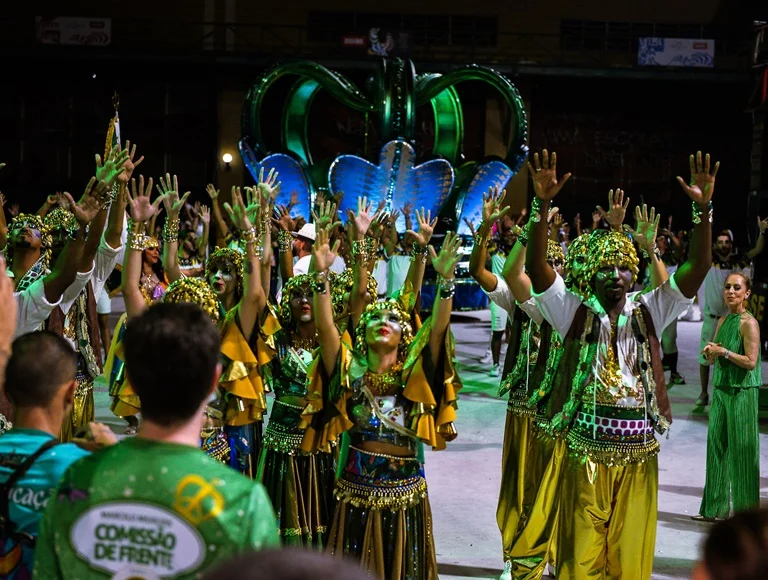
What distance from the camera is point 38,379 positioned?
2.81 meters

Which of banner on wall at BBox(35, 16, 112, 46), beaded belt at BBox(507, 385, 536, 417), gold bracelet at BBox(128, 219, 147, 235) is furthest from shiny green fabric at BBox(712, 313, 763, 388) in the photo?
banner on wall at BBox(35, 16, 112, 46)

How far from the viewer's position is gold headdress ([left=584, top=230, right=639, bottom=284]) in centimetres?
519

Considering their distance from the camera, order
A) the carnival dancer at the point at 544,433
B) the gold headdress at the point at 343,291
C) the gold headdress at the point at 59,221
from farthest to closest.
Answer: the gold headdress at the point at 59,221
the gold headdress at the point at 343,291
the carnival dancer at the point at 544,433

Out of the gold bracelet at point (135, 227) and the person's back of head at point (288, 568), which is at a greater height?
the person's back of head at point (288, 568)

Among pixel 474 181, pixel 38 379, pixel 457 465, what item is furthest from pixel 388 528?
pixel 474 181

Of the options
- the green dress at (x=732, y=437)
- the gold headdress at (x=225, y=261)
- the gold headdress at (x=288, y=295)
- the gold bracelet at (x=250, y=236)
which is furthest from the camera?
the green dress at (x=732, y=437)

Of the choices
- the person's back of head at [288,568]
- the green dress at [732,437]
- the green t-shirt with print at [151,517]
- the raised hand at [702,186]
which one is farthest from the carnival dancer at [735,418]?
the person's back of head at [288,568]

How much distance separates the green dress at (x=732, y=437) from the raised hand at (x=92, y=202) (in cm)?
448

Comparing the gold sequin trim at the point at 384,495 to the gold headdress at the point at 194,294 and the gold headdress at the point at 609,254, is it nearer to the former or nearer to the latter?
the gold headdress at the point at 194,294

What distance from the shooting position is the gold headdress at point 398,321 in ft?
15.7

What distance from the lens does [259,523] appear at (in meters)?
2.32

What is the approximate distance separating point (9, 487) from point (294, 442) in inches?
120

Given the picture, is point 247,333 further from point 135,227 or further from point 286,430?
point 135,227

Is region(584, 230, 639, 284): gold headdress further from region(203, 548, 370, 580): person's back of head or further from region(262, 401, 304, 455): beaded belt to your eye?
region(203, 548, 370, 580): person's back of head
